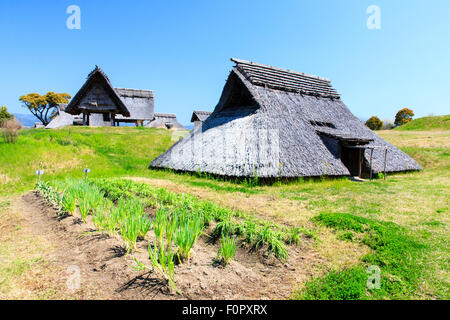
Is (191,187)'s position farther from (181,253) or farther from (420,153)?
(420,153)

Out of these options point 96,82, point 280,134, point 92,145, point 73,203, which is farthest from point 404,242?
point 96,82

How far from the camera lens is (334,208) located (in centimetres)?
677

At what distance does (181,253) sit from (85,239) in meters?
1.77

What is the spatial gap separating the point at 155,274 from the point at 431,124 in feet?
138

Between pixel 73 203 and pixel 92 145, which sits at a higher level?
pixel 92 145

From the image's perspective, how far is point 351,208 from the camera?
6.77 metres

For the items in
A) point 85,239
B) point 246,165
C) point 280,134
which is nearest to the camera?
point 85,239

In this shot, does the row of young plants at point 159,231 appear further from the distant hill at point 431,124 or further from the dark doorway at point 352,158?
the distant hill at point 431,124

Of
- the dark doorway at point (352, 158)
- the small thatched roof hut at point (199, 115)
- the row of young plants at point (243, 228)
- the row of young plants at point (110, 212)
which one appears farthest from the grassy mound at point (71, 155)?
the small thatched roof hut at point (199, 115)

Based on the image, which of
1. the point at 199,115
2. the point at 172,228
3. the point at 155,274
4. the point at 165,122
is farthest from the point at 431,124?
the point at 155,274

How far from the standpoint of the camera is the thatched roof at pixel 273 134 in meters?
10.6

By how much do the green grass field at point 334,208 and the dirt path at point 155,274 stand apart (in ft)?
1.10

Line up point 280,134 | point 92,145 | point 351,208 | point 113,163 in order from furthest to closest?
point 92,145 < point 113,163 < point 280,134 < point 351,208

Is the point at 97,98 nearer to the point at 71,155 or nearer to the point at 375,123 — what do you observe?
the point at 71,155
